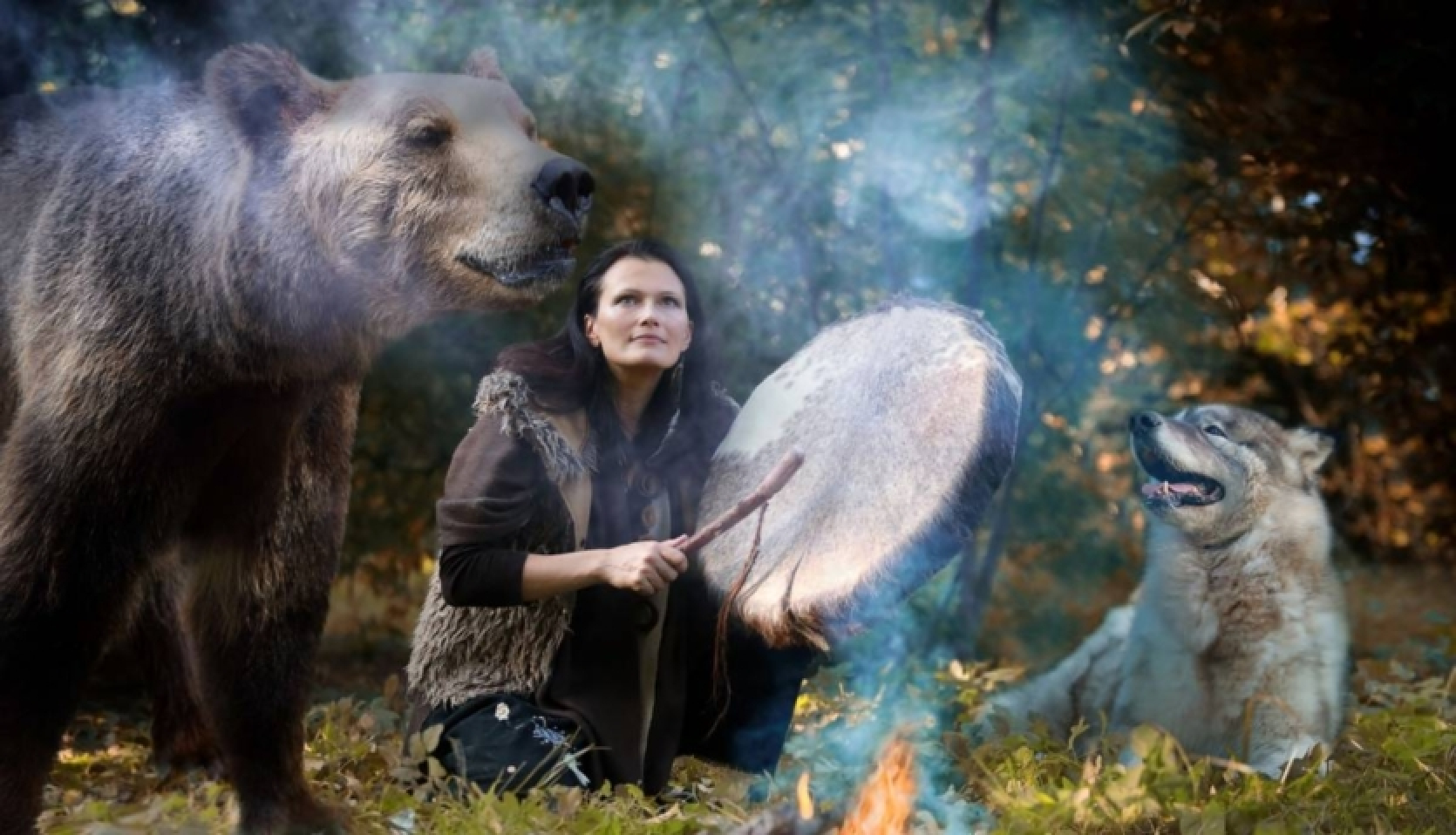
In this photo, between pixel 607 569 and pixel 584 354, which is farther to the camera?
pixel 584 354

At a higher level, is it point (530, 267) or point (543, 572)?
point (530, 267)

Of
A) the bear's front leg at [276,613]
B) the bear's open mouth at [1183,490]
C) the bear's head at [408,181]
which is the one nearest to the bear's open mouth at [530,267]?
the bear's head at [408,181]

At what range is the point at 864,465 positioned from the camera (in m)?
3.08

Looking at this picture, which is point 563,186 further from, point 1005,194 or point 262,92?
point 1005,194

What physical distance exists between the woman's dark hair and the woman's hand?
407 mm

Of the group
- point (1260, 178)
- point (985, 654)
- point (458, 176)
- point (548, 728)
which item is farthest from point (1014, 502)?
point (458, 176)

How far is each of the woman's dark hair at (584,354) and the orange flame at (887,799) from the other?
908 mm

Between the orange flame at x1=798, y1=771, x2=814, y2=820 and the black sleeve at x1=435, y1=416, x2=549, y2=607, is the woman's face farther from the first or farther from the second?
the orange flame at x1=798, y1=771, x2=814, y2=820

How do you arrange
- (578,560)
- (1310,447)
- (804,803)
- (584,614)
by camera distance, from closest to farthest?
(804,803) < (578,560) < (584,614) < (1310,447)

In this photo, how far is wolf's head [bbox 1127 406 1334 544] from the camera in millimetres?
3422

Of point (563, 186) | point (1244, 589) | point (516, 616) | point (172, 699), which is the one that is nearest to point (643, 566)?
point (516, 616)

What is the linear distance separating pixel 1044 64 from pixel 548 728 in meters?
2.89

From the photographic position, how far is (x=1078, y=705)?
3.94 meters

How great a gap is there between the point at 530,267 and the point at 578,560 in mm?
600
